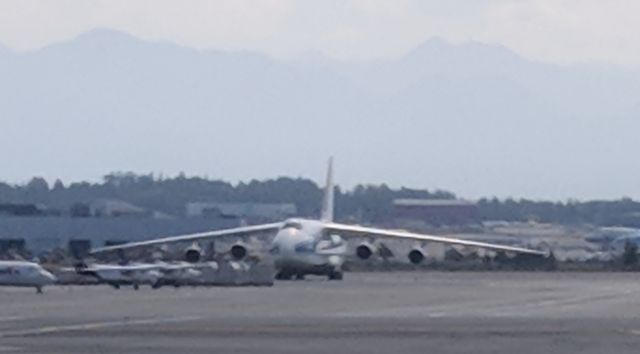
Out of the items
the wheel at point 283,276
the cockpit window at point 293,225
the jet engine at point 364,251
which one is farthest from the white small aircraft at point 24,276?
the jet engine at point 364,251

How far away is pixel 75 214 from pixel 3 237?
43.5 ft

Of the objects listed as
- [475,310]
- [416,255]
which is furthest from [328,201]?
[475,310]

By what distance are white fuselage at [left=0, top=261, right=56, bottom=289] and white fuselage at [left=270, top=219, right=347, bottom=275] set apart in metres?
14.2

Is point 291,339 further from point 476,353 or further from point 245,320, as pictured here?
point 245,320

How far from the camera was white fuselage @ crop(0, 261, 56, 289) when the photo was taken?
81.0 meters

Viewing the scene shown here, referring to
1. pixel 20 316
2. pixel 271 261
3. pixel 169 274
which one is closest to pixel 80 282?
pixel 169 274

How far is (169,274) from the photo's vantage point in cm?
8606

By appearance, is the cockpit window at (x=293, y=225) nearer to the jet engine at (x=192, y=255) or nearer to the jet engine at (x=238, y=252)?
the jet engine at (x=238, y=252)

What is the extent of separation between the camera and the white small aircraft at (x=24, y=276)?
8100 centimetres

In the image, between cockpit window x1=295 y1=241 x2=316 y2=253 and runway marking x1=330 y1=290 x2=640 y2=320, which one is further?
cockpit window x1=295 y1=241 x2=316 y2=253

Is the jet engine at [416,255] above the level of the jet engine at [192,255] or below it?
above

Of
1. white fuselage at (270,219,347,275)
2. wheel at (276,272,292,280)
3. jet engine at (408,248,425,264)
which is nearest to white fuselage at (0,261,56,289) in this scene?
white fuselage at (270,219,347,275)

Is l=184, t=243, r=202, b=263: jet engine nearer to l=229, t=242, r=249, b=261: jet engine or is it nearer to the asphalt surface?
l=229, t=242, r=249, b=261: jet engine

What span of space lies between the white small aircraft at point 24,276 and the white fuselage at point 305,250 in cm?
1420
